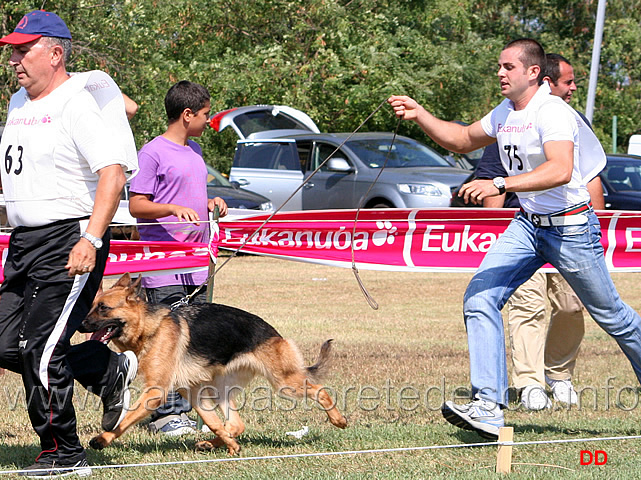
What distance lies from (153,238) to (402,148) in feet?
36.7

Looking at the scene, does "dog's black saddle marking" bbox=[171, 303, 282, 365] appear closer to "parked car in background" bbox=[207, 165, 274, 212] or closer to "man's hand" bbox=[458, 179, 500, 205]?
"man's hand" bbox=[458, 179, 500, 205]

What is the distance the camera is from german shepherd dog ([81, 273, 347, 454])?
4840 millimetres

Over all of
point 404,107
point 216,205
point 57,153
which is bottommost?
point 216,205

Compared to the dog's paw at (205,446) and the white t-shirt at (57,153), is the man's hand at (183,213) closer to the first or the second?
the white t-shirt at (57,153)

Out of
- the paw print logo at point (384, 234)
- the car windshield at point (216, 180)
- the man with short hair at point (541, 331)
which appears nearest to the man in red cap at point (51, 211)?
the paw print logo at point (384, 234)

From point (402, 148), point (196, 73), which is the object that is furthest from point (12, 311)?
point (196, 73)

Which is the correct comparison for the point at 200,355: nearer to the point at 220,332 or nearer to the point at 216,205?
the point at 220,332

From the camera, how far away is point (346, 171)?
51.5 ft

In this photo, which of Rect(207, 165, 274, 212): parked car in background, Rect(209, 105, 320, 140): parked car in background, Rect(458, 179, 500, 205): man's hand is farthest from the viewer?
Rect(209, 105, 320, 140): parked car in background

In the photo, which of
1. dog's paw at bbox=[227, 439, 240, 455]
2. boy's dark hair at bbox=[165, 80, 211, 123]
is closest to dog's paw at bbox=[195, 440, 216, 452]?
dog's paw at bbox=[227, 439, 240, 455]

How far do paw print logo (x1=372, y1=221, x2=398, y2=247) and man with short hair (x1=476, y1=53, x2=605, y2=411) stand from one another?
670mm

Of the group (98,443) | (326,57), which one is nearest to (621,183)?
(326,57)

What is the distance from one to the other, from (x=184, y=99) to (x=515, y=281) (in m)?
2.08

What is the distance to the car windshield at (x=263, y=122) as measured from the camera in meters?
19.4
